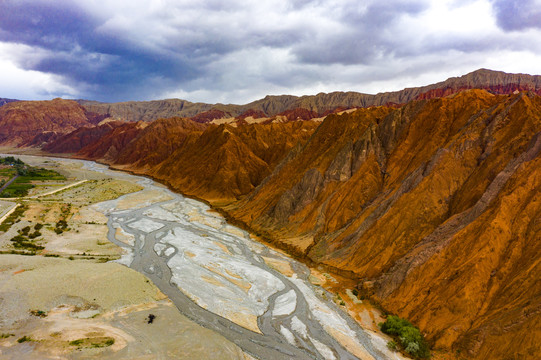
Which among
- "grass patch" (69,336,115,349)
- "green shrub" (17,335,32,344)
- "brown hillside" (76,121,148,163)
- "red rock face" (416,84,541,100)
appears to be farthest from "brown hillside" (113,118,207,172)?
"grass patch" (69,336,115,349)

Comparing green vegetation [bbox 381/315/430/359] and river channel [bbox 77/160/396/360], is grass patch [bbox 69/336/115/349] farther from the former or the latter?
green vegetation [bbox 381/315/430/359]

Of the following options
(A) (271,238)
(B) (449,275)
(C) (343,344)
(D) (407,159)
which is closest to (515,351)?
(B) (449,275)

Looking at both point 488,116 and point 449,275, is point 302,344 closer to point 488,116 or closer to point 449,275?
Answer: point 449,275

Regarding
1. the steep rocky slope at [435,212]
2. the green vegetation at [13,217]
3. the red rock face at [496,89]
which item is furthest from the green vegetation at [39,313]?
the red rock face at [496,89]

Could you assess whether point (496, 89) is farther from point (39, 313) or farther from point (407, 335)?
point (39, 313)

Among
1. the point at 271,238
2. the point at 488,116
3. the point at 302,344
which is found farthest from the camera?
the point at 271,238
